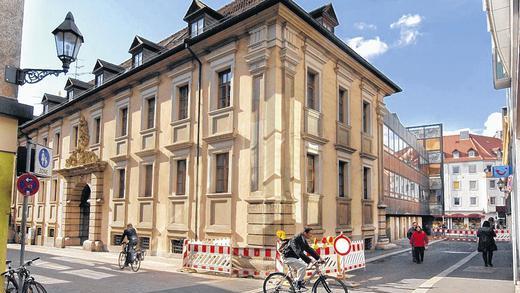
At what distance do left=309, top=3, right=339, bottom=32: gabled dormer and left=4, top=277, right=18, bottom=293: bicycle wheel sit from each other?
15141 millimetres

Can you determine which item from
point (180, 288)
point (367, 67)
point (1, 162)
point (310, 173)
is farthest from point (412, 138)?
point (1, 162)

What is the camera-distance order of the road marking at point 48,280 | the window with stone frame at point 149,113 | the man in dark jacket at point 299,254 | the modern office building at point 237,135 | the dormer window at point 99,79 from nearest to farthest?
the man in dark jacket at point 299,254 → the road marking at point 48,280 → the modern office building at point 237,135 → the window with stone frame at point 149,113 → the dormer window at point 99,79

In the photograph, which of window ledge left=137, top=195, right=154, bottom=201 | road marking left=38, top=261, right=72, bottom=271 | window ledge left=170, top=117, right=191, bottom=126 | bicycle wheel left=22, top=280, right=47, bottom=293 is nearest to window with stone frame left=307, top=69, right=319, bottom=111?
window ledge left=170, top=117, right=191, bottom=126

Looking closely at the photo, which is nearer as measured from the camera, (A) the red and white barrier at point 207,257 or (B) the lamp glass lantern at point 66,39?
(B) the lamp glass lantern at point 66,39

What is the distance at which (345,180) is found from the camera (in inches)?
771

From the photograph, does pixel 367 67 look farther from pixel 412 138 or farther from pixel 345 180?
pixel 412 138

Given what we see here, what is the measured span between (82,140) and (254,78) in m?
14.0

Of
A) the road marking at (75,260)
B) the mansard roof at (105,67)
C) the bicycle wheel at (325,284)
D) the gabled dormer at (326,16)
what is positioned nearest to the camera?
the bicycle wheel at (325,284)

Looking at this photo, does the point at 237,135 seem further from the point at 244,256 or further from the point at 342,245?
the point at 342,245

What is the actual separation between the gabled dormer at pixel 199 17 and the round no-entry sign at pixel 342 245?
10.0 metres

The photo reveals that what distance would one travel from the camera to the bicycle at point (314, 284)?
9078 mm

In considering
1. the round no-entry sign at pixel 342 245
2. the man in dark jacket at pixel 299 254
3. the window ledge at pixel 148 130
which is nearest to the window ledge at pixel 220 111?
the window ledge at pixel 148 130

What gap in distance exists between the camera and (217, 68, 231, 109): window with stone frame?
1703 cm

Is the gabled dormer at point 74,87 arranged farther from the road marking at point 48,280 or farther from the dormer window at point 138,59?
the road marking at point 48,280
